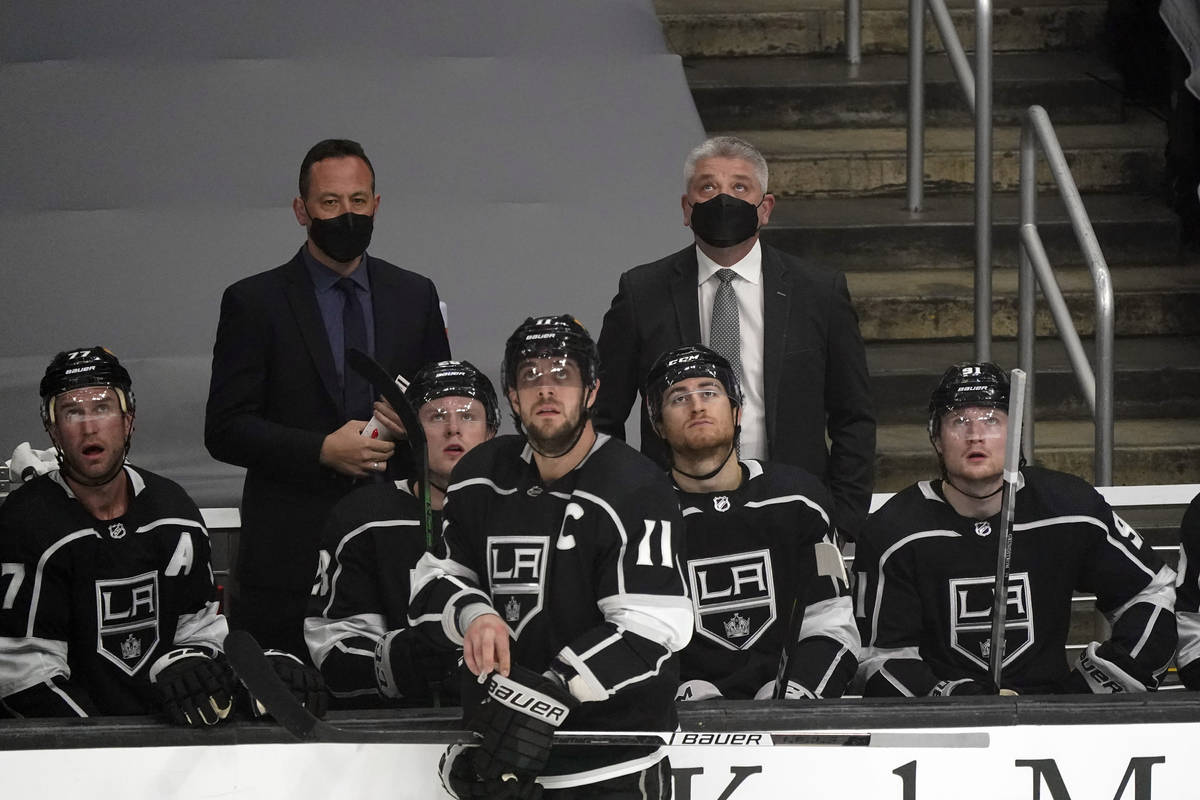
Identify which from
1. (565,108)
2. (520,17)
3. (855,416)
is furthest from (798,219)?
(855,416)

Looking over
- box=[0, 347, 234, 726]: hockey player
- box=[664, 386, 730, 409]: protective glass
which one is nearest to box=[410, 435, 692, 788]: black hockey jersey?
box=[664, 386, 730, 409]: protective glass

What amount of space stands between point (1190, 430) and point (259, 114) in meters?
3.69

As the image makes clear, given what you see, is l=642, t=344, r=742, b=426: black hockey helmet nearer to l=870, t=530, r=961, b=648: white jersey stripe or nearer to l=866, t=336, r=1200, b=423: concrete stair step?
l=870, t=530, r=961, b=648: white jersey stripe

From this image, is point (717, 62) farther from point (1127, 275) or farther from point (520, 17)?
point (1127, 275)

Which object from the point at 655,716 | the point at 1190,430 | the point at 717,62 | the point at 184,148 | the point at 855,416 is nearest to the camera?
the point at 655,716

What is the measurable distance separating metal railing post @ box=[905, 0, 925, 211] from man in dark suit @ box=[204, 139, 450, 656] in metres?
2.84

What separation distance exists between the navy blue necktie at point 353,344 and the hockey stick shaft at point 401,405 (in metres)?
0.73

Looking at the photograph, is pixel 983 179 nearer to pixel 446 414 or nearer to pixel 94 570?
pixel 446 414

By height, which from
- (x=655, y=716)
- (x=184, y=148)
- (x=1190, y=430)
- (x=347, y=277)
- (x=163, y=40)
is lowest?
(x=655, y=716)

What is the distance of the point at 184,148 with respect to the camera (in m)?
6.68

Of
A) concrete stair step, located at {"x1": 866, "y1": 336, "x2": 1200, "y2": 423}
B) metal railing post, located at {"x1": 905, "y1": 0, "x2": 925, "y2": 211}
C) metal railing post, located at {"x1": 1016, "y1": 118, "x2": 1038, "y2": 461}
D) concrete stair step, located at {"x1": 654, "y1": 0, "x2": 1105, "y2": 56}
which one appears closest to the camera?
metal railing post, located at {"x1": 1016, "y1": 118, "x2": 1038, "y2": 461}

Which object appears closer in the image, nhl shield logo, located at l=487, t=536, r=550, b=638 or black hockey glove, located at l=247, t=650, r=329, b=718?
nhl shield logo, located at l=487, t=536, r=550, b=638

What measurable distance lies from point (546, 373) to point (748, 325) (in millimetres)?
1226

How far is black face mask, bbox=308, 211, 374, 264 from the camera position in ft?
14.0
